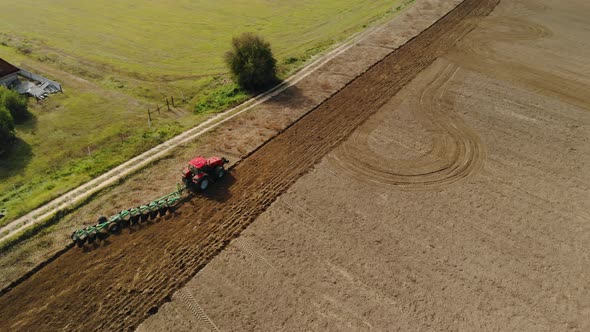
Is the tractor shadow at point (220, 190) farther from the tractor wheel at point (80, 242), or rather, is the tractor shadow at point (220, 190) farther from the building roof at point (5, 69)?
the building roof at point (5, 69)

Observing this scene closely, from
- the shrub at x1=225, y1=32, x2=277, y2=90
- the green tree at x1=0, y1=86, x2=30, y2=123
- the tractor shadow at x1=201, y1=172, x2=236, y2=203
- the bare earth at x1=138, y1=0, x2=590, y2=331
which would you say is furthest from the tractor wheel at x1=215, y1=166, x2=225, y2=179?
the green tree at x1=0, y1=86, x2=30, y2=123

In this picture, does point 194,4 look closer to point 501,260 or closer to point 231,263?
point 231,263

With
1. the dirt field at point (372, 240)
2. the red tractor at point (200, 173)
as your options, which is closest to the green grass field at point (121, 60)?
the red tractor at point (200, 173)

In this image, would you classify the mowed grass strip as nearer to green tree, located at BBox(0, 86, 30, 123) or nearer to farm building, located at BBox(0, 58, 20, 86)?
farm building, located at BBox(0, 58, 20, 86)

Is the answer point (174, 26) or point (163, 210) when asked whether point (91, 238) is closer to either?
point (163, 210)

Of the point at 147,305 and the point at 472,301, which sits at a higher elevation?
the point at 147,305

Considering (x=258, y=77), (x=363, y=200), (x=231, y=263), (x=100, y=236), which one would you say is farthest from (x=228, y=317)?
(x=258, y=77)
